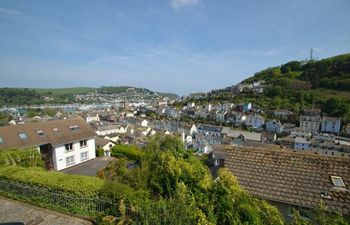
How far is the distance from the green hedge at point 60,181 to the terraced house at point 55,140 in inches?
491

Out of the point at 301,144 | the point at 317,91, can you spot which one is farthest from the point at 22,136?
the point at 317,91

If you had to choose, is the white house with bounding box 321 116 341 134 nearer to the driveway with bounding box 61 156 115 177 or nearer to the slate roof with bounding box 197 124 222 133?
the slate roof with bounding box 197 124 222 133

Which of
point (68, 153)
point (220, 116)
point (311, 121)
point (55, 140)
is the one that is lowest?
point (220, 116)

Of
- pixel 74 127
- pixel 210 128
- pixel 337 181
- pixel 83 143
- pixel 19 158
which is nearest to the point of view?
pixel 337 181

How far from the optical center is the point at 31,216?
23.1 feet

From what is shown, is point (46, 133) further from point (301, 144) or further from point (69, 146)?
point (301, 144)

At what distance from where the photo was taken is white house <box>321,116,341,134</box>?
63.2 metres

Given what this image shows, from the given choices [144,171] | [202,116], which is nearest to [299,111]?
[202,116]

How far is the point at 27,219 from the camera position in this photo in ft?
22.5

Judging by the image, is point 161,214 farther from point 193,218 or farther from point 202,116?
point 202,116

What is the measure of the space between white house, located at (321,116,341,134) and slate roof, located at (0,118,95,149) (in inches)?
2889

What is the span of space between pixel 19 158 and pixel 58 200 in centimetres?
813

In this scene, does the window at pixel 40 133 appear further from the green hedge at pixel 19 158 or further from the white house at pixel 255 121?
the white house at pixel 255 121

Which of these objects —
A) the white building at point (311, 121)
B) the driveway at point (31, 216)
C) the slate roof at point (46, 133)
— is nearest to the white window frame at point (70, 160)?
the slate roof at point (46, 133)
